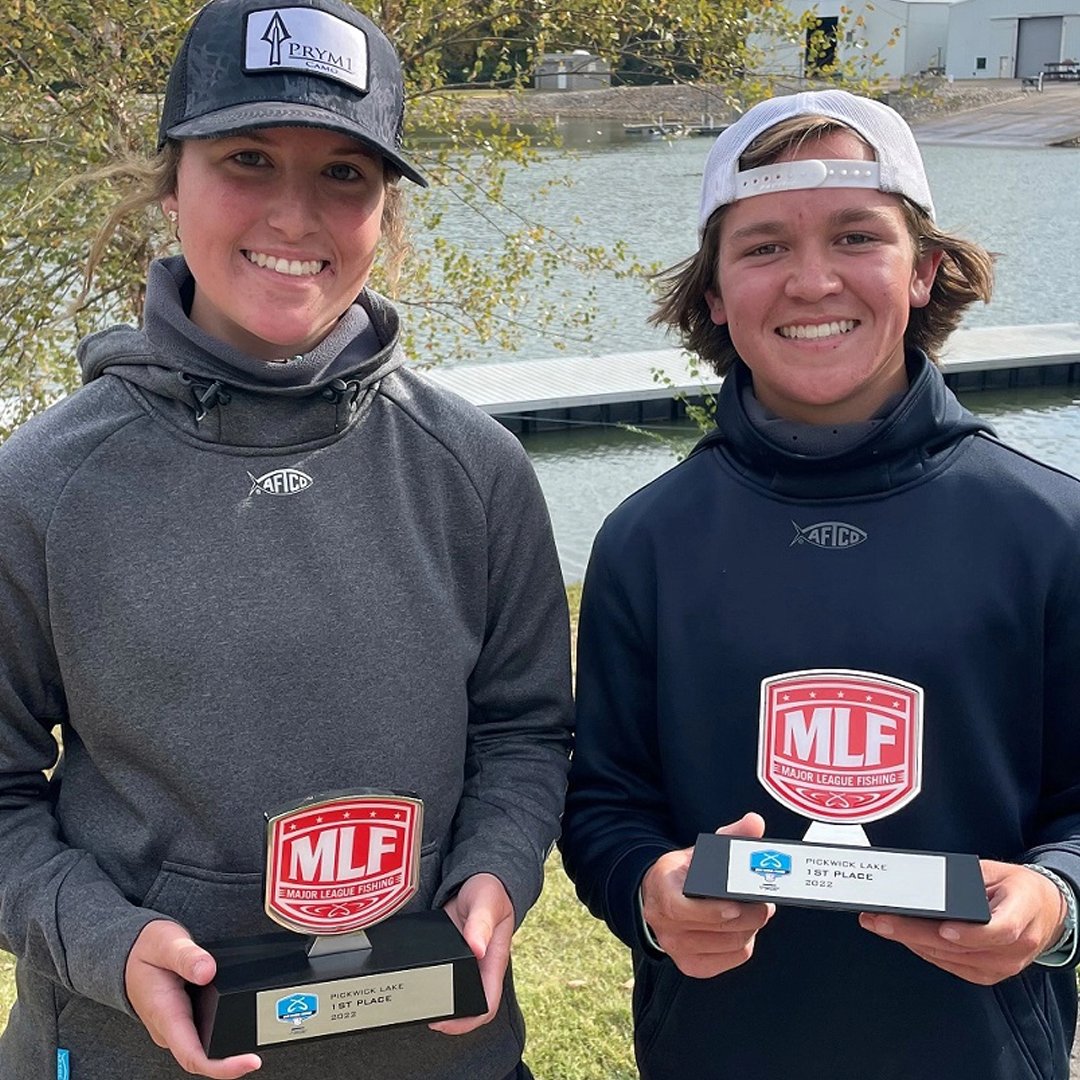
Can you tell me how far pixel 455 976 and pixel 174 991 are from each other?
1.06 feet

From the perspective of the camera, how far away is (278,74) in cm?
166

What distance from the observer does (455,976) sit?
155cm

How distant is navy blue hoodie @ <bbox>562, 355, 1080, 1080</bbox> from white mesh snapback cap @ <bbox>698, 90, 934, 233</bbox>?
0.31m

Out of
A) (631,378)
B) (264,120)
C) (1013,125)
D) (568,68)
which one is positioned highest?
(568,68)

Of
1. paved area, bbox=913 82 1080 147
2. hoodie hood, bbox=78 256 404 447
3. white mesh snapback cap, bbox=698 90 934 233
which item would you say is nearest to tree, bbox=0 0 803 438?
white mesh snapback cap, bbox=698 90 934 233

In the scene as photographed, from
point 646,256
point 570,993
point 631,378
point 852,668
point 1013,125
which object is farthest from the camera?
point 1013,125

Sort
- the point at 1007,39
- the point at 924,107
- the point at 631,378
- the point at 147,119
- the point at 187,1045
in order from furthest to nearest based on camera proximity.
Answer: the point at 1007,39
the point at 631,378
the point at 924,107
the point at 147,119
the point at 187,1045

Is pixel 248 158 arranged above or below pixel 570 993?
above

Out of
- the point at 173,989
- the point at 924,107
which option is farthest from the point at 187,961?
the point at 924,107

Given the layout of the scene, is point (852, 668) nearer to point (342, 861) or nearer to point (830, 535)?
point (830, 535)

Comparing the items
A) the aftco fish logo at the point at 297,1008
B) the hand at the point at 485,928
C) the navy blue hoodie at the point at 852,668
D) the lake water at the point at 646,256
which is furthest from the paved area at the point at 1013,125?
the aftco fish logo at the point at 297,1008

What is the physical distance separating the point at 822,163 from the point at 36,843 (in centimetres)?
143

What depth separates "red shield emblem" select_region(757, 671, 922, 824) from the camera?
1729mm

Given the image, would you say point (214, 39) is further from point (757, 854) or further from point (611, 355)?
point (611, 355)
